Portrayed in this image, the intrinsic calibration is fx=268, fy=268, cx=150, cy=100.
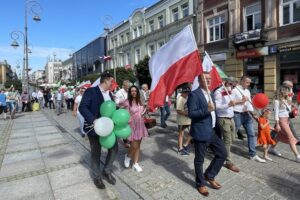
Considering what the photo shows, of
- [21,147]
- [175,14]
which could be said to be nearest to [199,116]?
[21,147]

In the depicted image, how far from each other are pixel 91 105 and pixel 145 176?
1.68 m

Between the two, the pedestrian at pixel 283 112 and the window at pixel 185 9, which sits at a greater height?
the window at pixel 185 9

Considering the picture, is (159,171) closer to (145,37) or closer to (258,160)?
(258,160)

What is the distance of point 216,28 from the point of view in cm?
2208

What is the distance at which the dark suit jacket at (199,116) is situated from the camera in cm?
393

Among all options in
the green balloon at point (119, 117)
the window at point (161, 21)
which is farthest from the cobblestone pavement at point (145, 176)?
the window at point (161, 21)

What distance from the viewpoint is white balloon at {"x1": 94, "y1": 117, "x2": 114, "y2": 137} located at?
4093 mm

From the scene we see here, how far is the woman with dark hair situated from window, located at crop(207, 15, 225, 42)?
58.2ft

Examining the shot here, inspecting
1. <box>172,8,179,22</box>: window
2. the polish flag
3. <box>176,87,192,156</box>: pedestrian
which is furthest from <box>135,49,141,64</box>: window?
the polish flag

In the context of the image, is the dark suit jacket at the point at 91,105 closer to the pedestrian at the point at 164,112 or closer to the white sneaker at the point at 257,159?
the white sneaker at the point at 257,159

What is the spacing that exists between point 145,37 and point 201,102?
32175mm

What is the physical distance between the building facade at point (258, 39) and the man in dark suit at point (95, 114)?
15255 millimetres

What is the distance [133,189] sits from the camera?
4387 millimetres

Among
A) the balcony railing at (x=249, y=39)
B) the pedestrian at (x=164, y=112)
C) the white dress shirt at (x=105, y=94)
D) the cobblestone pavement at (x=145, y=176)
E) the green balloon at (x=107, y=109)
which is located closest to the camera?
the cobblestone pavement at (x=145, y=176)
